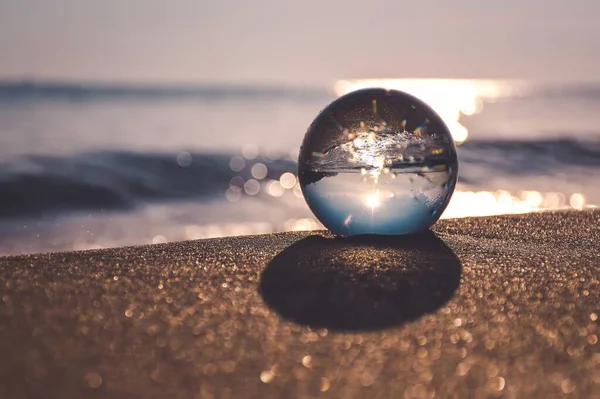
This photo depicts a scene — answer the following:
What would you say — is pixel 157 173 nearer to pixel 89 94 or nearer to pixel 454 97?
pixel 89 94

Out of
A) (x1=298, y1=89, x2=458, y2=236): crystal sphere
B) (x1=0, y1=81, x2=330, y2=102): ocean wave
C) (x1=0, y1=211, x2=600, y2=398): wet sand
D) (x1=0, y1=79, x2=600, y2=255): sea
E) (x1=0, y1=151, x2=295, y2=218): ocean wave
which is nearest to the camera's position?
(x1=0, y1=211, x2=600, y2=398): wet sand

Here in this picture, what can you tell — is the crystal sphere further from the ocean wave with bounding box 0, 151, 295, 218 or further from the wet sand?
the ocean wave with bounding box 0, 151, 295, 218

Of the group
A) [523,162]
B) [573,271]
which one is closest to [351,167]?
[573,271]

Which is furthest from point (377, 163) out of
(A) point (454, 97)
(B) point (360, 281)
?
(A) point (454, 97)

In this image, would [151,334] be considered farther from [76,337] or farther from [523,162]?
[523,162]

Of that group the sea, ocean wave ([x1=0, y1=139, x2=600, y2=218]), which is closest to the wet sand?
the sea

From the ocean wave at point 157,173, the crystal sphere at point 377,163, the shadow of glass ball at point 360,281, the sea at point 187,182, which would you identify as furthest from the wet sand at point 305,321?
the ocean wave at point 157,173

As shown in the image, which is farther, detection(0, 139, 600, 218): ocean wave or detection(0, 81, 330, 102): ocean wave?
detection(0, 81, 330, 102): ocean wave

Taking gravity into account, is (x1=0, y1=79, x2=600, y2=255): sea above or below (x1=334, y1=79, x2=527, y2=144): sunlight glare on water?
above

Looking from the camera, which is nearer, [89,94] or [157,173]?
[157,173]
